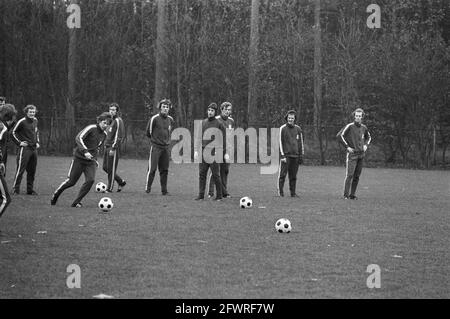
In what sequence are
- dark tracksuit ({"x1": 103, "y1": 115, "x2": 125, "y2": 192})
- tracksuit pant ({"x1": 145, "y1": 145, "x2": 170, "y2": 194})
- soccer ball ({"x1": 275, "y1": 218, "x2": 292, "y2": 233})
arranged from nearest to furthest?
soccer ball ({"x1": 275, "y1": 218, "x2": 292, "y2": 233}), tracksuit pant ({"x1": 145, "y1": 145, "x2": 170, "y2": 194}), dark tracksuit ({"x1": 103, "y1": 115, "x2": 125, "y2": 192})

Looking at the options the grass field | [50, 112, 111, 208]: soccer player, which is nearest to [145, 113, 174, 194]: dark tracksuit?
the grass field

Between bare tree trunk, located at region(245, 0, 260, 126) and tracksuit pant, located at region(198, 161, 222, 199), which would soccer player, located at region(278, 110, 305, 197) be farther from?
bare tree trunk, located at region(245, 0, 260, 126)

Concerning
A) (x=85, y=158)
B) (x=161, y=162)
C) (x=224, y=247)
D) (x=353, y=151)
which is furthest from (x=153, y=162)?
(x=224, y=247)

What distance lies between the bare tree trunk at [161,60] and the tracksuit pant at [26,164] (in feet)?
61.6

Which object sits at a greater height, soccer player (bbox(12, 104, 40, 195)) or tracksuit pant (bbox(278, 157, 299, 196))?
soccer player (bbox(12, 104, 40, 195))

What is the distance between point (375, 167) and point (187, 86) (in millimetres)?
9854

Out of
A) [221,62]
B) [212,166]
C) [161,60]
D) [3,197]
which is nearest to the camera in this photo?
[3,197]

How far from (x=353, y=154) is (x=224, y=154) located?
3027 mm

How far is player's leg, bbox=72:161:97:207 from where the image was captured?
14.1 meters

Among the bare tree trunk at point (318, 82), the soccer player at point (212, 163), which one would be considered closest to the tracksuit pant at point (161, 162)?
the soccer player at point (212, 163)

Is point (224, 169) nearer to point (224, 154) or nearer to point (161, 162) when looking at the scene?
point (224, 154)

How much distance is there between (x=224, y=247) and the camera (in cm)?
997

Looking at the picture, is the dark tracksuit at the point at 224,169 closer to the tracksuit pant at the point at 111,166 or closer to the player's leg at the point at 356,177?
the tracksuit pant at the point at 111,166

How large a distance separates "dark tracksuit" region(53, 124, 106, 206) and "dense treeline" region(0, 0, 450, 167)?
20143 mm
